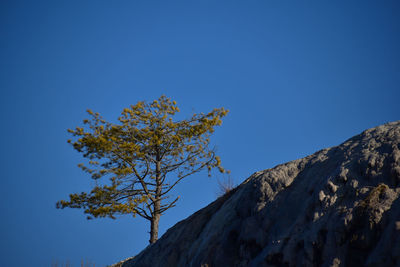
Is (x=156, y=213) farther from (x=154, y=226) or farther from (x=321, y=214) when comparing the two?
(x=321, y=214)

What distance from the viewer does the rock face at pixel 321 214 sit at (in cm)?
505

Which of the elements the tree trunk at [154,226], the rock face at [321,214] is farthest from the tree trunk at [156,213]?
the rock face at [321,214]

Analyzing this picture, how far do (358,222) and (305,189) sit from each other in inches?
64.5

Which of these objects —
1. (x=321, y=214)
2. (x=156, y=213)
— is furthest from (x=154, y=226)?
(x=321, y=214)

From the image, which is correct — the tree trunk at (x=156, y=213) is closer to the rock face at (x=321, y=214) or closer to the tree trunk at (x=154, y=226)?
the tree trunk at (x=154, y=226)

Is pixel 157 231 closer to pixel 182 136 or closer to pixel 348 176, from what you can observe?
pixel 182 136

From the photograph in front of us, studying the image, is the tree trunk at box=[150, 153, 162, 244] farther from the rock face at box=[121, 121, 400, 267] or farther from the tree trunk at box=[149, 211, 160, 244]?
the rock face at box=[121, 121, 400, 267]

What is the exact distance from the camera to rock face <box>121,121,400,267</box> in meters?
5.05

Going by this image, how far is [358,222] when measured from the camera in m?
5.25

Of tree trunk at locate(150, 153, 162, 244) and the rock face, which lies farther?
tree trunk at locate(150, 153, 162, 244)

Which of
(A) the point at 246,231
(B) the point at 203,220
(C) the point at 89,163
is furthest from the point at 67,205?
(A) the point at 246,231

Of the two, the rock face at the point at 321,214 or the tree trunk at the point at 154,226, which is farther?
the tree trunk at the point at 154,226

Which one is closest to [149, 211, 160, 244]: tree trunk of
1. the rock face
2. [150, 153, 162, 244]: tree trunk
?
[150, 153, 162, 244]: tree trunk

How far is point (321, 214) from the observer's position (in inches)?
230
